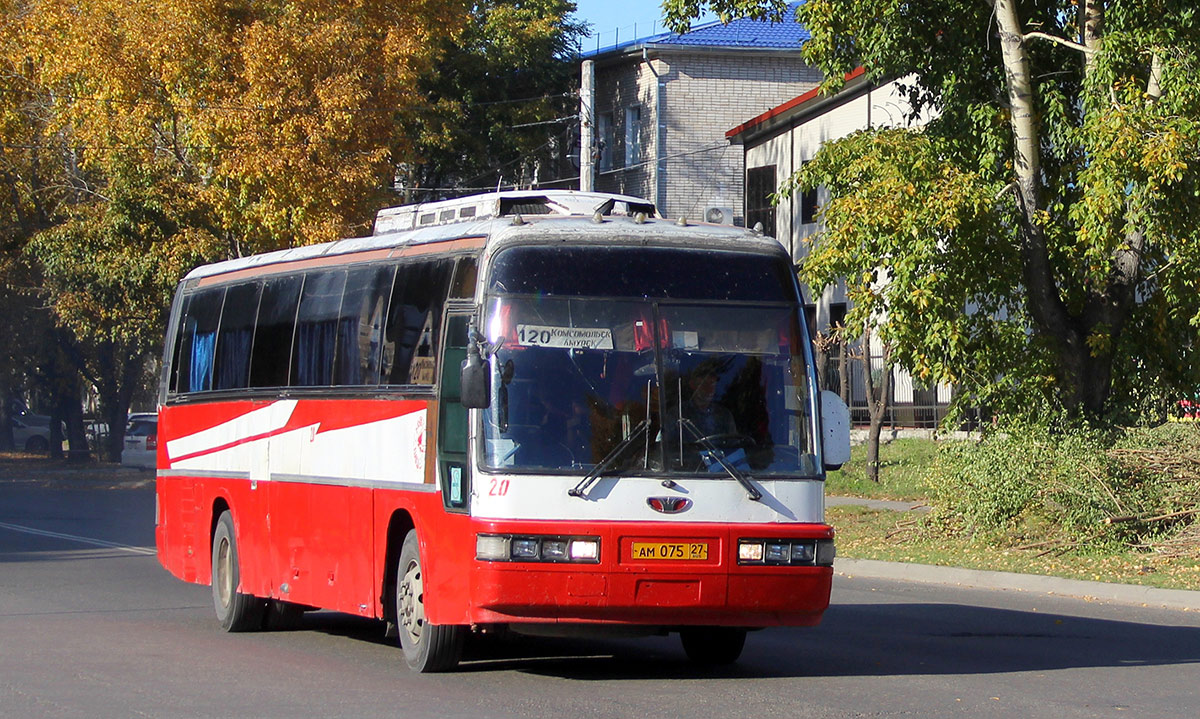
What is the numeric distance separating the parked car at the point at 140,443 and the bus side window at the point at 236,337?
2782cm

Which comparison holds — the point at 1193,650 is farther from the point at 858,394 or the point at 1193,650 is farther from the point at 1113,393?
the point at 858,394

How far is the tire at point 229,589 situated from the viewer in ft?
44.5

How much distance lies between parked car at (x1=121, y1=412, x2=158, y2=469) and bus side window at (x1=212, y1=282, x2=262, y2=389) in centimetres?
2782

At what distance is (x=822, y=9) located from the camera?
2003 centimetres

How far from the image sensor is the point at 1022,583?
17.2 m

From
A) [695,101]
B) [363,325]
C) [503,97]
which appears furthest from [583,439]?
[695,101]

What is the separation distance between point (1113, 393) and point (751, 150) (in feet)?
77.5

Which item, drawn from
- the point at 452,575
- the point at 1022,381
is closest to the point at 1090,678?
the point at 452,575

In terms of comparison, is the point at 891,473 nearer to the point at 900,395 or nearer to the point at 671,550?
the point at 900,395

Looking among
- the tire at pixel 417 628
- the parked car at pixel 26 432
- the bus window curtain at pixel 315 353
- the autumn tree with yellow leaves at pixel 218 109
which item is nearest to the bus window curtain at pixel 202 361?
the bus window curtain at pixel 315 353

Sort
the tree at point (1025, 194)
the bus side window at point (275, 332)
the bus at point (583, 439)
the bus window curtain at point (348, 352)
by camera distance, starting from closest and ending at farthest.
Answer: the bus at point (583, 439)
the bus window curtain at point (348, 352)
the bus side window at point (275, 332)
the tree at point (1025, 194)

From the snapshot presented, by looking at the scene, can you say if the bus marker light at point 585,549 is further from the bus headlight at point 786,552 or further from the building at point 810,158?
the building at point 810,158

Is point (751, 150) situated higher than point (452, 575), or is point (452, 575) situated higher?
point (751, 150)

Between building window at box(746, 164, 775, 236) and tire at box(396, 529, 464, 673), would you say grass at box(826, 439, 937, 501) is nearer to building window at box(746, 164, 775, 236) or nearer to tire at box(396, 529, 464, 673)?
building window at box(746, 164, 775, 236)
